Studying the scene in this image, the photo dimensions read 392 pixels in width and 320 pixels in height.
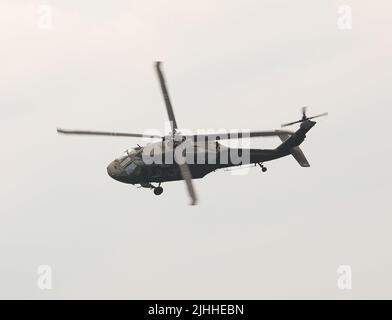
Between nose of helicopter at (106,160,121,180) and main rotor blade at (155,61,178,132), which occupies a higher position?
main rotor blade at (155,61,178,132)

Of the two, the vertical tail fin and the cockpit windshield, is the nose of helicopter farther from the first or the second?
the vertical tail fin

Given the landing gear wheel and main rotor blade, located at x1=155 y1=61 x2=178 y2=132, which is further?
the landing gear wheel

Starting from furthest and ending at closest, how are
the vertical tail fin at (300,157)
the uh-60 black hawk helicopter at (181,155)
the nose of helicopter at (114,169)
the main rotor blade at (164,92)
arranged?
the nose of helicopter at (114,169) → the vertical tail fin at (300,157) → the uh-60 black hawk helicopter at (181,155) → the main rotor blade at (164,92)

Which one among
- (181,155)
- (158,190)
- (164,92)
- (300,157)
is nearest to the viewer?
(164,92)

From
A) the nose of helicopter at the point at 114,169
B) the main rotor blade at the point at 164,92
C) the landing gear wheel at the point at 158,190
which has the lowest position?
the landing gear wheel at the point at 158,190

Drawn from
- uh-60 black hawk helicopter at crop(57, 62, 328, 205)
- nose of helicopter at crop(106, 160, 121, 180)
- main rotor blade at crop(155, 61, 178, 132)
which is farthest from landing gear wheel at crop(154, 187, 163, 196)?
main rotor blade at crop(155, 61, 178, 132)

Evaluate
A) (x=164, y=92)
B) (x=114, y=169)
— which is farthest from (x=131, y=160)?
(x=164, y=92)

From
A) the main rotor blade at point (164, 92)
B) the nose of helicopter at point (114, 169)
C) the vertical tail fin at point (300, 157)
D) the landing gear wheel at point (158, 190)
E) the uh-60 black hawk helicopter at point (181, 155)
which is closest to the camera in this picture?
the main rotor blade at point (164, 92)

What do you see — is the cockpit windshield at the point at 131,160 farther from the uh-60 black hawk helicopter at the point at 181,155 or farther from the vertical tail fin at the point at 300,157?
the vertical tail fin at the point at 300,157

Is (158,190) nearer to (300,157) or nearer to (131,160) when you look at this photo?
(131,160)

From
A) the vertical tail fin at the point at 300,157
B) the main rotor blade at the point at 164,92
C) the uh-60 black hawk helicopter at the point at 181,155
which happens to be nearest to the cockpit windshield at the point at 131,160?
the uh-60 black hawk helicopter at the point at 181,155

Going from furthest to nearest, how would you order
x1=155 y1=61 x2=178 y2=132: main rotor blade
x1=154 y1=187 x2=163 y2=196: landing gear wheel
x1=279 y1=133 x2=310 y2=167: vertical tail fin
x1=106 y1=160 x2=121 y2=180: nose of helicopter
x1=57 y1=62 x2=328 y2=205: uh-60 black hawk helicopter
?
x1=106 y1=160 x2=121 y2=180: nose of helicopter < x1=279 y1=133 x2=310 y2=167: vertical tail fin < x1=154 y1=187 x2=163 y2=196: landing gear wheel < x1=57 y1=62 x2=328 y2=205: uh-60 black hawk helicopter < x1=155 y1=61 x2=178 y2=132: main rotor blade
